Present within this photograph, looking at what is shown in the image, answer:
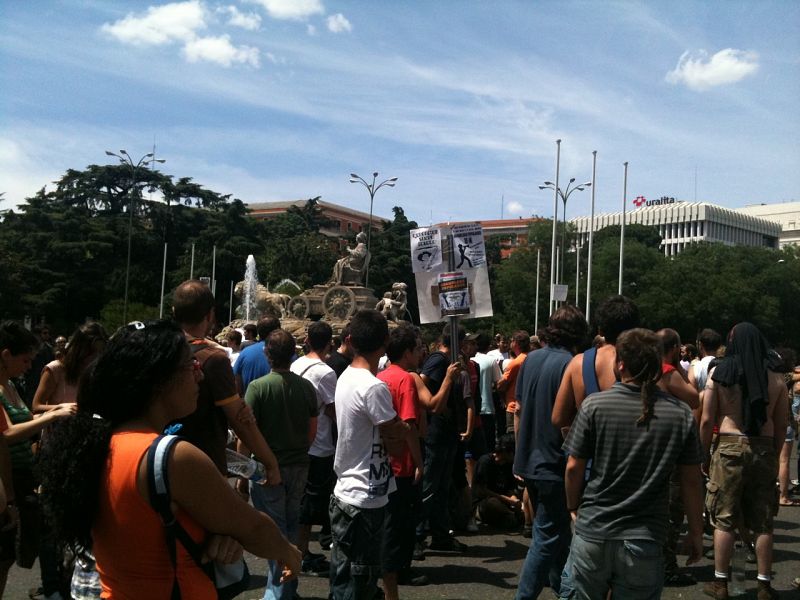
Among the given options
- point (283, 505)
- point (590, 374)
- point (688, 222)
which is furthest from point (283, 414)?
point (688, 222)

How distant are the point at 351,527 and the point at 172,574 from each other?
8.75ft

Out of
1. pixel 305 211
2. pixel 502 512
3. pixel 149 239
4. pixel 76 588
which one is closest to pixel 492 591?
pixel 502 512

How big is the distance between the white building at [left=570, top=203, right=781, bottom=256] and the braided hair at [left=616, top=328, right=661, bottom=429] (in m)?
105

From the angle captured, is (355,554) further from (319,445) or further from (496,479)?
(496,479)

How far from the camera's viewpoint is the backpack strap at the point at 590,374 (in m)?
4.75

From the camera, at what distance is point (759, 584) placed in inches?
236

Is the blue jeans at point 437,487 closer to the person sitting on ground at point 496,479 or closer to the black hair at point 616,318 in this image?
the person sitting on ground at point 496,479

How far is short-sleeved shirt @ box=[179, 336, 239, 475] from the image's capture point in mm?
3834

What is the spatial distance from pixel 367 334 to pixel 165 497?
2.89 m

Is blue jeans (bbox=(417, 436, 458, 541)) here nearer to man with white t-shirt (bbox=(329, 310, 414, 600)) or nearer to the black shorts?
the black shorts

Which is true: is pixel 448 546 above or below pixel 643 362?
below

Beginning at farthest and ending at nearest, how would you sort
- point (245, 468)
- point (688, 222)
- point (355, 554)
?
1. point (688, 222)
2. point (355, 554)
3. point (245, 468)

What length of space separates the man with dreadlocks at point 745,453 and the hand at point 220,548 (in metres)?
4.53

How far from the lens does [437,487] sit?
25.4ft
